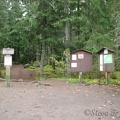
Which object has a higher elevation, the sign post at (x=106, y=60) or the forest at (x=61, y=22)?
the forest at (x=61, y=22)

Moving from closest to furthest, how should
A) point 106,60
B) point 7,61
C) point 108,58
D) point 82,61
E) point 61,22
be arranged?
point 7,61 → point 108,58 → point 106,60 → point 82,61 → point 61,22

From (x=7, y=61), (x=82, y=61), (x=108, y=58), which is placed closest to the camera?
(x=7, y=61)

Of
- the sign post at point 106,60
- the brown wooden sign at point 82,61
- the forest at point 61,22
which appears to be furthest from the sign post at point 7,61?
the sign post at point 106,60

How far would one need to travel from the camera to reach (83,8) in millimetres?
16516

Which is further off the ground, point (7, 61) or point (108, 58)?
point (108, 58)

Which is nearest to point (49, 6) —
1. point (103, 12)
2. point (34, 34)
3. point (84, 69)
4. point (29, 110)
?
point (34, 34)

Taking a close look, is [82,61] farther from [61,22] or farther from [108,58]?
[61,22]

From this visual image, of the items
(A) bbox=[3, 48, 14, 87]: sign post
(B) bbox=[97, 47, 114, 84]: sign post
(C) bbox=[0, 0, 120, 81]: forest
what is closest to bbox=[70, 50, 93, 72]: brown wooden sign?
(B) bbox=[97, 47, 114, 84]: sign post

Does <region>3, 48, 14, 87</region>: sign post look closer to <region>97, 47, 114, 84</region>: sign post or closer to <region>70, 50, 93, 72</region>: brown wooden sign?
<region>70, 50, 93, 72</region>: brown wooden sign

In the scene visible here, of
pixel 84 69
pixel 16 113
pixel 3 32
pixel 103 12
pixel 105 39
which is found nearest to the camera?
pixel 16 113

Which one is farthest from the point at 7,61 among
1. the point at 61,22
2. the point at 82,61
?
the point at 61,22

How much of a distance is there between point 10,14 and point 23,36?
6.26 meters

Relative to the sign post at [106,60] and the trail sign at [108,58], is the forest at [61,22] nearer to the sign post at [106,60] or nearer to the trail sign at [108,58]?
the sign post at [106,60]

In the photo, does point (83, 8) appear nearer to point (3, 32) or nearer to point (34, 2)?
point (34, 2)
